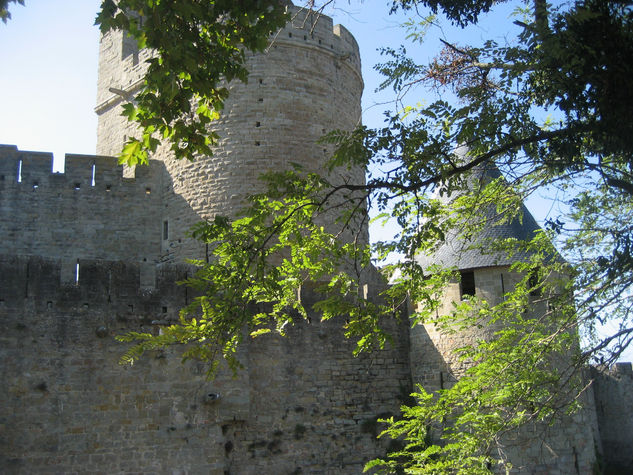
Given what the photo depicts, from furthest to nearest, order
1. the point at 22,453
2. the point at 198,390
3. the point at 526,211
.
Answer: the point at 526,211, the point at 198,390, the point at 22,453

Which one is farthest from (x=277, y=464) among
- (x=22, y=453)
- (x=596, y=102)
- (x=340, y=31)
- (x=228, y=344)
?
(x=340, y=31)

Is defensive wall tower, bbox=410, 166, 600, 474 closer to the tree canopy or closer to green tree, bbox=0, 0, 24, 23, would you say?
the tree canopy

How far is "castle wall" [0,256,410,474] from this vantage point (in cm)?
1046

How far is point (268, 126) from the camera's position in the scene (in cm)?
1494

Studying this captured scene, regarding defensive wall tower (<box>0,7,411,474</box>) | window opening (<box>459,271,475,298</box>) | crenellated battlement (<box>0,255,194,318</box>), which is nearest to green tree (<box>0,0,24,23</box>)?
defensive wall tower (<box>0,7,411,474</box>)

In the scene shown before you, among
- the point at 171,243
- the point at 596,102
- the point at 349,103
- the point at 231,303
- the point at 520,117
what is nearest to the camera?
the point at 596,102

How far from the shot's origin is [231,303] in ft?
22.5

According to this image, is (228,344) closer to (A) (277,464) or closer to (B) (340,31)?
(A) (277,464)

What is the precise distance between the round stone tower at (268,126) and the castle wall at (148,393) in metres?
3.09

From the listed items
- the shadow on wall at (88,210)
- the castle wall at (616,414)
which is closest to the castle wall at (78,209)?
the shadow on wall at (88,210)

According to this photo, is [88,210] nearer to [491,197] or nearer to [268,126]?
[268,126]

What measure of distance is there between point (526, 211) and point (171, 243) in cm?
652

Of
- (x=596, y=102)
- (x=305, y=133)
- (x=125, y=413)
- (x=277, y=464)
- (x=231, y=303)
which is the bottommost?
(x=277, y=464)

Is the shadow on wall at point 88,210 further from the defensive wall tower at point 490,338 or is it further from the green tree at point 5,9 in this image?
the green tree at point 5,9
